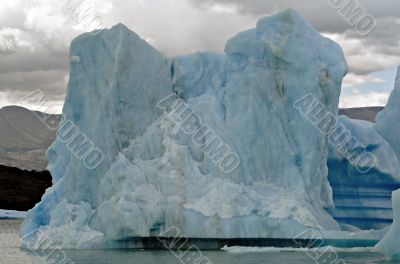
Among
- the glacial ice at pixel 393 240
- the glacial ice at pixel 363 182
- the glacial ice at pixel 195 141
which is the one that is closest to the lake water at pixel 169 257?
the glacial ice at pixel 393 240

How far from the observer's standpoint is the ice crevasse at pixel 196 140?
22.6m

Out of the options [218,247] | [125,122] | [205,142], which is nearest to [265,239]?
[218,247]

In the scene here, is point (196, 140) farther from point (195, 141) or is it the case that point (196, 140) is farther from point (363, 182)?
point (363, 182)

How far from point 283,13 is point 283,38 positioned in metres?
0.87

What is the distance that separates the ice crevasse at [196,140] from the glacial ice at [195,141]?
0.03 m

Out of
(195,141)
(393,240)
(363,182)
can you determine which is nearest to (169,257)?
(195,141)

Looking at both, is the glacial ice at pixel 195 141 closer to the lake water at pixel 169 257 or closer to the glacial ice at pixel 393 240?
the lake water at pixel 169 257

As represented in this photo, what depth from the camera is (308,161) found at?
2369 centimetres

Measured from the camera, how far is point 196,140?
941 inches

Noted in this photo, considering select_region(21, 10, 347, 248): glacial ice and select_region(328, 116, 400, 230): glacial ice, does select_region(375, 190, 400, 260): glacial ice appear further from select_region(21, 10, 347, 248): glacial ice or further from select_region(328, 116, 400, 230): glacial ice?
select_region(328, 116, 400, 230): glacial ice

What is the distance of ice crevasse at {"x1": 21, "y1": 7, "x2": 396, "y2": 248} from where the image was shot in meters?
22.6

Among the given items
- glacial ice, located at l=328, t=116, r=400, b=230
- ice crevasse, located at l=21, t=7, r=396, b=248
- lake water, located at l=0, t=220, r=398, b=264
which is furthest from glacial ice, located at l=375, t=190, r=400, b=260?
glacial ice, located at l=328, t=116, r=400, b=230

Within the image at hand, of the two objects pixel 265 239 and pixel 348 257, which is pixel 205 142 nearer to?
pixel 265 239

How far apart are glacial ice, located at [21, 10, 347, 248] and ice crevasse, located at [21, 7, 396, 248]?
0.11 feet
